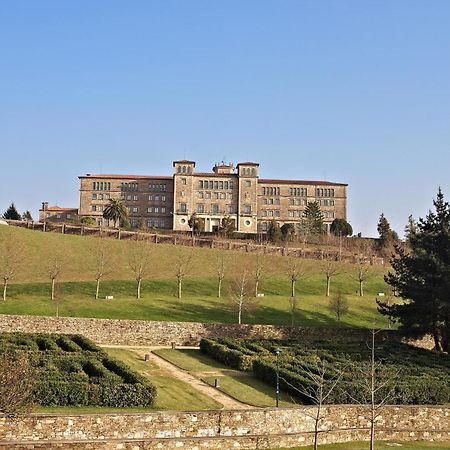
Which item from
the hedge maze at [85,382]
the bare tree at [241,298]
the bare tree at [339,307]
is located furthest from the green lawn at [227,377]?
the bare tree at [339,307]

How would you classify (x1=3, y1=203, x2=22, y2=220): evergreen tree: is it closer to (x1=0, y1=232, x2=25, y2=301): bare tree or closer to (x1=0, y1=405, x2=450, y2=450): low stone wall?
(x1=0, y1=232, x2=25, y2=301): bare tree

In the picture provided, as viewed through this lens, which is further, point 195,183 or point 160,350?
point 195,183

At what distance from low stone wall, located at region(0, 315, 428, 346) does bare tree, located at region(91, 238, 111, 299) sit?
15868 mm

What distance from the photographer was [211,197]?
137 meters

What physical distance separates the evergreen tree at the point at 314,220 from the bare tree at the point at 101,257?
1779 inches

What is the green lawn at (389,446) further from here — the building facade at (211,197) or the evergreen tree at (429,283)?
the building facade at (211,197)

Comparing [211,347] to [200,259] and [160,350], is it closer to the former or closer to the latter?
[160,350]

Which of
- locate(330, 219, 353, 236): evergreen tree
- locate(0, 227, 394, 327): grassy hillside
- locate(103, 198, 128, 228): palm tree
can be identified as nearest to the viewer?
locate(0, 227, 394, 327): grassy hillside

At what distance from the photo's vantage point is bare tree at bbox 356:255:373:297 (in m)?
73.3

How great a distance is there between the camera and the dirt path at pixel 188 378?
31078 mm

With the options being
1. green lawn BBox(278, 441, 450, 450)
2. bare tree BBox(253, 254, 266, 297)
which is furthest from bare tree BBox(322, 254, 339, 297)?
green lawn BBox(278, 441, 450, 450)

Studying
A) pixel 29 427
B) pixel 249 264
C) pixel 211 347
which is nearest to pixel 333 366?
pixel 211 347

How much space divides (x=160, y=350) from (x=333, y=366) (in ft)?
46.6

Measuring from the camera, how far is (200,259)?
84438 millimetres
